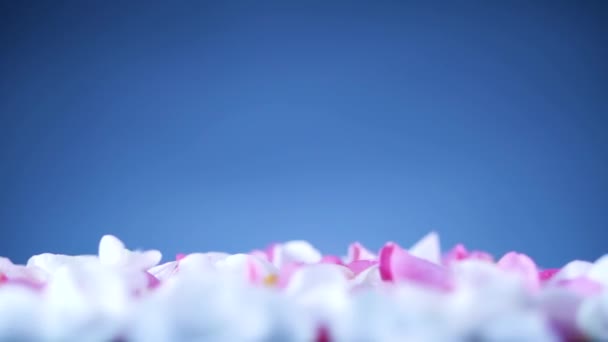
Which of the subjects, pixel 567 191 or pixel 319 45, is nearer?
pixel 567 191

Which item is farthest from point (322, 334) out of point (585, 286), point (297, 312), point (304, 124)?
point (304, 124)

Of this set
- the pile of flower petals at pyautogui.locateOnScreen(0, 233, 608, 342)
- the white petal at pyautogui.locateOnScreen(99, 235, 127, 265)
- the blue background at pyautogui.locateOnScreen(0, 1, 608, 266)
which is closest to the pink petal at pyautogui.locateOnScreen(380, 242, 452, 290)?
the pile of flower petals at pyautogui.locateOnScreen(0, 233, 608, 342)

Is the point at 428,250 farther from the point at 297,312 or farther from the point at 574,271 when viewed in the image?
the point at 297,312

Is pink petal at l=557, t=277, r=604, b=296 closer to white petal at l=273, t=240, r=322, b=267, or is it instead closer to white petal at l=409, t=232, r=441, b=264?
white petal at l=409, t=232, r=441, b=264

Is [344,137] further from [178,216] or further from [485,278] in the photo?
[485,278]

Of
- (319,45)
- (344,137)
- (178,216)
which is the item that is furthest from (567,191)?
(178,216)
